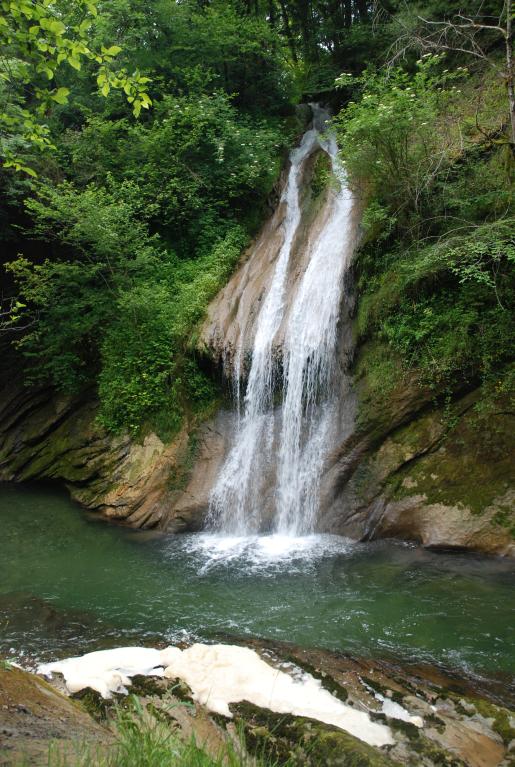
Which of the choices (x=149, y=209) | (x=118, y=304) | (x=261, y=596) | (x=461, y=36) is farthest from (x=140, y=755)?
(x=461, y=36)

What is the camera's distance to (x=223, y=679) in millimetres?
3938

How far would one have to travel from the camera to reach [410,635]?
508 cm

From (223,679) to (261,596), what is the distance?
7.11 ft

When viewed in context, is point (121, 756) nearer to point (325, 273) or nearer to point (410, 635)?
point (410, 635)

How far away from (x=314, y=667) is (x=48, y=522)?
6448mm

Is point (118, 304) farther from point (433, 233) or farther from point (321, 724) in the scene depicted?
point (321, 724)

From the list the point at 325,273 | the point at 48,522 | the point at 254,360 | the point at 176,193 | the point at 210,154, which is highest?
the point at 210,154

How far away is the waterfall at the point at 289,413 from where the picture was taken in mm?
8281

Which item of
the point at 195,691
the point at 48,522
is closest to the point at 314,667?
the point at 195,691

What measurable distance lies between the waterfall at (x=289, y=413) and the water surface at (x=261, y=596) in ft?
1.87

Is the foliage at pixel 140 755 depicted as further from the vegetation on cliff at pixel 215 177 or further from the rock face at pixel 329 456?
the rock face at pixel 329 456

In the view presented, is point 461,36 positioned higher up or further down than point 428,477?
higher up

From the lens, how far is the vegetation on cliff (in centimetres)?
715

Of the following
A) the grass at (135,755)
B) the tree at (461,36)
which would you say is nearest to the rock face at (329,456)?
the tree at (461,36)
